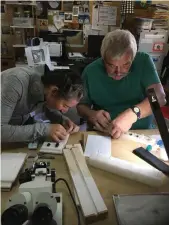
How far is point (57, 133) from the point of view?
1.06m

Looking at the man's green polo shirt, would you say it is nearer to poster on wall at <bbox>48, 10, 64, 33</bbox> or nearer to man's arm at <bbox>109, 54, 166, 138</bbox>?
man's arm at <bbox>109, 54, 166, 138</bbox>

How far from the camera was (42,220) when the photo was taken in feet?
1.89

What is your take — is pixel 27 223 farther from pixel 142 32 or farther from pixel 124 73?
pixel 142 32

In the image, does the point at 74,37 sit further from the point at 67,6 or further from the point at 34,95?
the point at 34,95

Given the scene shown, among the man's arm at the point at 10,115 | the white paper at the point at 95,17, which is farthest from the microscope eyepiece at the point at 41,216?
the white paper at the point at 95,17

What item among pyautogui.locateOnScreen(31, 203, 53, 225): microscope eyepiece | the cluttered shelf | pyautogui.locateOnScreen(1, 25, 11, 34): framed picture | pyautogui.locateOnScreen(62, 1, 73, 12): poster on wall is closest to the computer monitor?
the cluttered shelf

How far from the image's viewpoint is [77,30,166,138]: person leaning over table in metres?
1.17

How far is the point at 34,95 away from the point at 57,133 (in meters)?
0.22

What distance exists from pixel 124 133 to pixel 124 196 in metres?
0.45

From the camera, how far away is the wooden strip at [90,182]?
2.33ft

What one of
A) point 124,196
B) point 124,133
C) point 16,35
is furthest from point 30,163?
point 16,35

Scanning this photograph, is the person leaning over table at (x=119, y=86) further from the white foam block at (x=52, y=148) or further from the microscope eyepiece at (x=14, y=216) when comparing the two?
the microscope eyepiece at (x=14, y=216)

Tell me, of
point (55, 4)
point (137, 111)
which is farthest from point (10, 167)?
point (55, 4)

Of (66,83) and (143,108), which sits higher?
(66,83)
